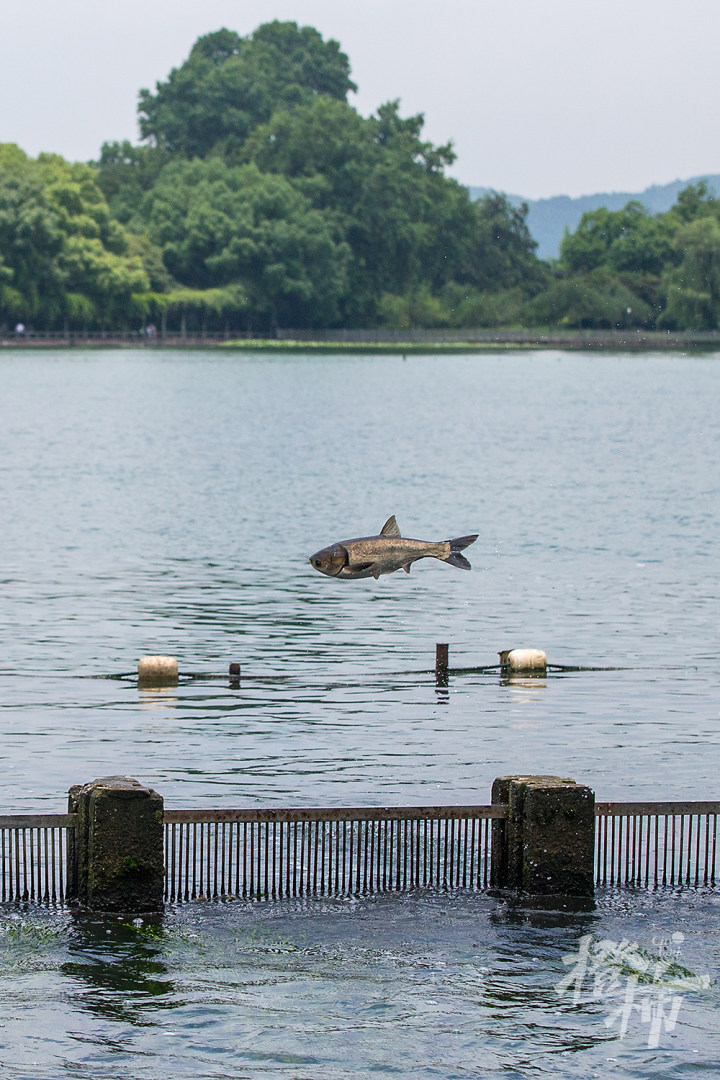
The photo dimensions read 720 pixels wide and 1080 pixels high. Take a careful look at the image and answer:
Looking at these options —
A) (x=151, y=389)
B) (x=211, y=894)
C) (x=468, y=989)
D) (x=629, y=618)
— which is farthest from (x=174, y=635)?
(x=151, y=389)

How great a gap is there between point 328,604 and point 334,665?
8.14 metres

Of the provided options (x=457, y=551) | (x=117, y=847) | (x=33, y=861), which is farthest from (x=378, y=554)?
(x=33, y=861)

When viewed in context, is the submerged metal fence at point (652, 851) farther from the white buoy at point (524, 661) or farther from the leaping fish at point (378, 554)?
the white buoy at point (524, 661)

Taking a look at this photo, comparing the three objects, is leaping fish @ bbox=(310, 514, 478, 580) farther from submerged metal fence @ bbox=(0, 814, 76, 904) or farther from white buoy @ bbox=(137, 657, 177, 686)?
white buoy @ bbox=(137, 657, 177, 686)

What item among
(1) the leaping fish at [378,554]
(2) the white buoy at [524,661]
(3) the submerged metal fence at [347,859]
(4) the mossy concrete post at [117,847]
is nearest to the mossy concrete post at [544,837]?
(3) the submerged metal fence at [347,859]

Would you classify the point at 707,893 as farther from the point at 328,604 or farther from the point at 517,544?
the point at 517,544

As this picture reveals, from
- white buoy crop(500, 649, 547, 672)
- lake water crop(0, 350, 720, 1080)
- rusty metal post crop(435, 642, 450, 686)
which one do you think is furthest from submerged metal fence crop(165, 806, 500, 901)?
white buoy crop(500, 649, 547, 672)

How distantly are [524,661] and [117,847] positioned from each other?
15464 mm

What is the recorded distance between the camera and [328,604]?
39.3m

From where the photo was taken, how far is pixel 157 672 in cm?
2872

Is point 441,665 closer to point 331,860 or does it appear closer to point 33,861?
point 331,860

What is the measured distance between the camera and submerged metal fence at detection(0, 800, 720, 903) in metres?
15.3

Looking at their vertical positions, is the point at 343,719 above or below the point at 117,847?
below

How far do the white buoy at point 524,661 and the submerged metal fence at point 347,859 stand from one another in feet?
37.5
